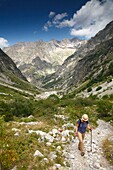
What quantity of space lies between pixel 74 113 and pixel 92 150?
37.5ft

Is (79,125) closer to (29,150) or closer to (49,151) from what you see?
(49,151)

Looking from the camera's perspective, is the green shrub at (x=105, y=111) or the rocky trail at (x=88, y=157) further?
the green shrub at (x=105, y=111)

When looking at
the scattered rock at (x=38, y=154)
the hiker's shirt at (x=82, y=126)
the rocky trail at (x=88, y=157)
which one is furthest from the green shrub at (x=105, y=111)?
the scattered rock at (x=38, y=154)

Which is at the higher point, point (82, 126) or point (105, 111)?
point (105, 111)

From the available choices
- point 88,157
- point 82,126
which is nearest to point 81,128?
point 82,126

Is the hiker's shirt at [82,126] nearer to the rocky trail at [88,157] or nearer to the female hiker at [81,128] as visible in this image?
the female hiker at [81,128]

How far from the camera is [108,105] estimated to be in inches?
1114

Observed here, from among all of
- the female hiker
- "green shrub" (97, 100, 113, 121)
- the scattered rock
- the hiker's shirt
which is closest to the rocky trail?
the female hiker

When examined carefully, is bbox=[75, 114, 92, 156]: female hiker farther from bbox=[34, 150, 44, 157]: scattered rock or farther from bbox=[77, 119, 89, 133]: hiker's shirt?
bbox=[34, 150, 44, 157]: scattered rock

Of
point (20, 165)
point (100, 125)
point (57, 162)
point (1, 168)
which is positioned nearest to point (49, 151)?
point (57, 162)

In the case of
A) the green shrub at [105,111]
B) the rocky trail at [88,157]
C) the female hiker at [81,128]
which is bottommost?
the rocky trail at [88,157]

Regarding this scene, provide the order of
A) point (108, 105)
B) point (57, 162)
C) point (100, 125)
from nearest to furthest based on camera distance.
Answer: point (57, 162), point (100, 125), point (108, 105)

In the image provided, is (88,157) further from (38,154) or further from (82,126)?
(38,154)

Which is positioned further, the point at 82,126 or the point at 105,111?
the point at 105,111
